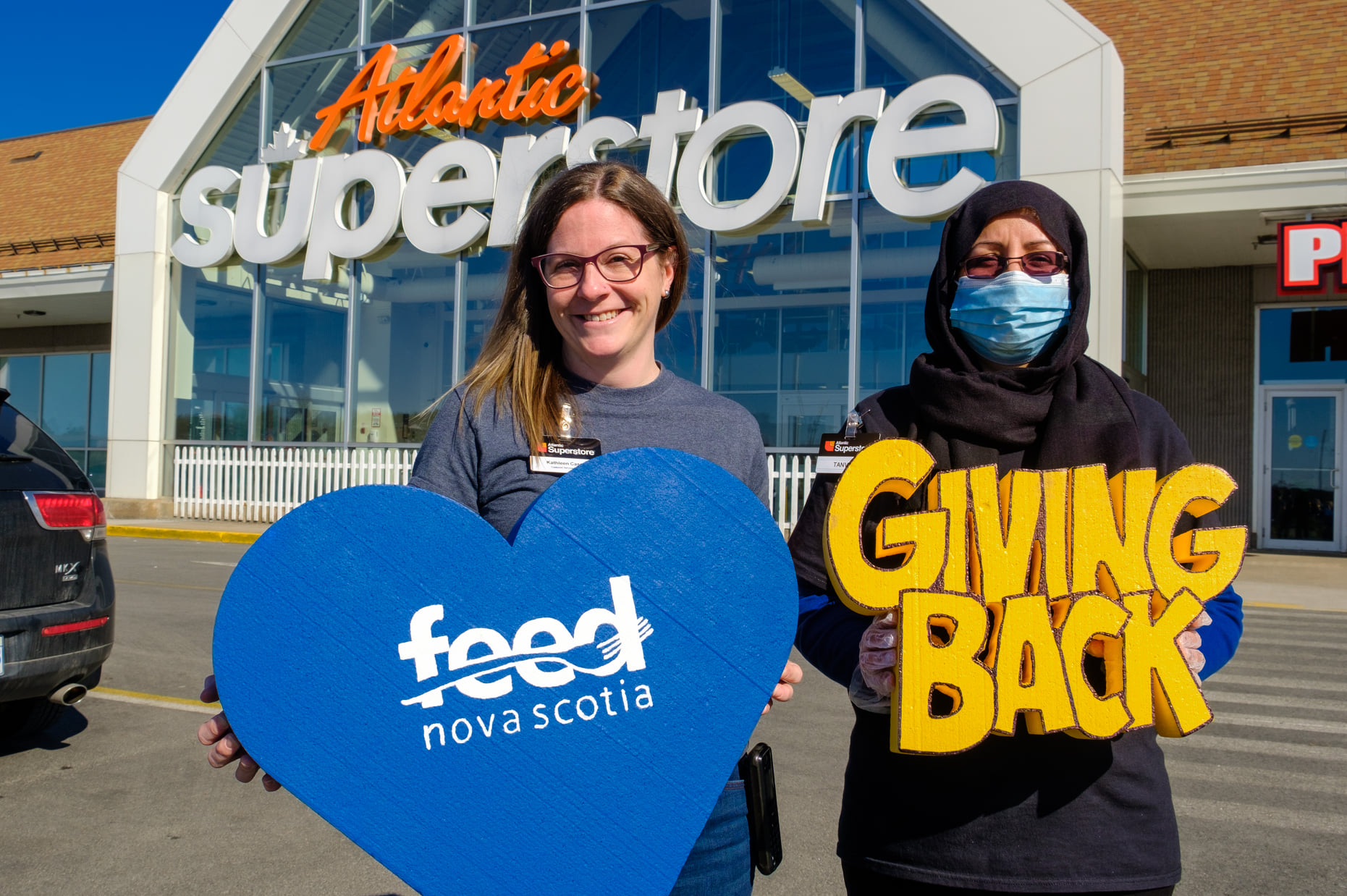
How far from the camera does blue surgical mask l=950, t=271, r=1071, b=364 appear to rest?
1.75 meters

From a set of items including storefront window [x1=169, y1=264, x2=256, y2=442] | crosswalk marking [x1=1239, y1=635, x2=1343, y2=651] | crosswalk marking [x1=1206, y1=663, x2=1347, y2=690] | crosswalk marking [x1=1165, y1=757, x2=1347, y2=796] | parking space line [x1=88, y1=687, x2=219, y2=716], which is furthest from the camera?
storefront window [x1=169, y1=264, x2=256, y2=442]

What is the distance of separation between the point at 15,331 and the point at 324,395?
11321 millimetres

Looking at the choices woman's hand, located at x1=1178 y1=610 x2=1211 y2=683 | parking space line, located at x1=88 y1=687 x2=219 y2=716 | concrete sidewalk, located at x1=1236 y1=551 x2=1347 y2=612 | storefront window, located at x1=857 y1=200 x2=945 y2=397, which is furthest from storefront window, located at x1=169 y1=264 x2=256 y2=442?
woman's hand, located at x1=1178 y1=610 x2=1211 y2=683

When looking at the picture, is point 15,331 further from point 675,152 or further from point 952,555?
point 952,555

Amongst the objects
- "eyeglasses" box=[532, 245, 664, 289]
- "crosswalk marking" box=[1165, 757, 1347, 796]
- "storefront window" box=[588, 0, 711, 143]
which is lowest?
"crosswalk marking" box=[1165, 757, 1347, 796]

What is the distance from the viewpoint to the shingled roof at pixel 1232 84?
1277 centimetres

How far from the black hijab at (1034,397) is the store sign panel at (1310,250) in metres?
12.2

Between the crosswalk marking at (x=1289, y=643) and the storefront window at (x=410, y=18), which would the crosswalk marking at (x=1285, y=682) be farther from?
the storefront window at (x=410, y=18)

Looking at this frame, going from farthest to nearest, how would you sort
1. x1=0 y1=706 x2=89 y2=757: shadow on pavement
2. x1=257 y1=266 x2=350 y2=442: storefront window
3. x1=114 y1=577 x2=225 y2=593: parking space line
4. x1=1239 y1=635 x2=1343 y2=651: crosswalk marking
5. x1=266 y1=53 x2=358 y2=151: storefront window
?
1. x1=266 y1=53 x2=358 y2=151: storefront window
2. x1=257 y1=266 x2=350 y2=442: storefront window
3. x1=114 y1=577 x2=225 y2=593: parking space line
4. x1=1239 y1=635 x2=1343 y2=651: crosswalk marking
5. x1=0 y1=706 x2=89 y2=757: shadow on pavement

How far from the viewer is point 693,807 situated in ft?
5.24

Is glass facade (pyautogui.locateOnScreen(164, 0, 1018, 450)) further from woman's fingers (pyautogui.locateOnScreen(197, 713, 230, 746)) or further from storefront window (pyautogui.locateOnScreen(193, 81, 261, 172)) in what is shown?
woman's fingers (pyautogui.locateOnScreen(197, 713, 230, 746))

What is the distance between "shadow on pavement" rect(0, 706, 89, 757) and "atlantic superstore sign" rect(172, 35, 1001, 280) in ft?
31.9

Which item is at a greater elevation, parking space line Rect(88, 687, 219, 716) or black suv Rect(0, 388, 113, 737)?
black suv Rect(0, 388, 113, 737)

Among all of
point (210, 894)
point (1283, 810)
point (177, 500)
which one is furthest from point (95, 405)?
point (1283, 810)
